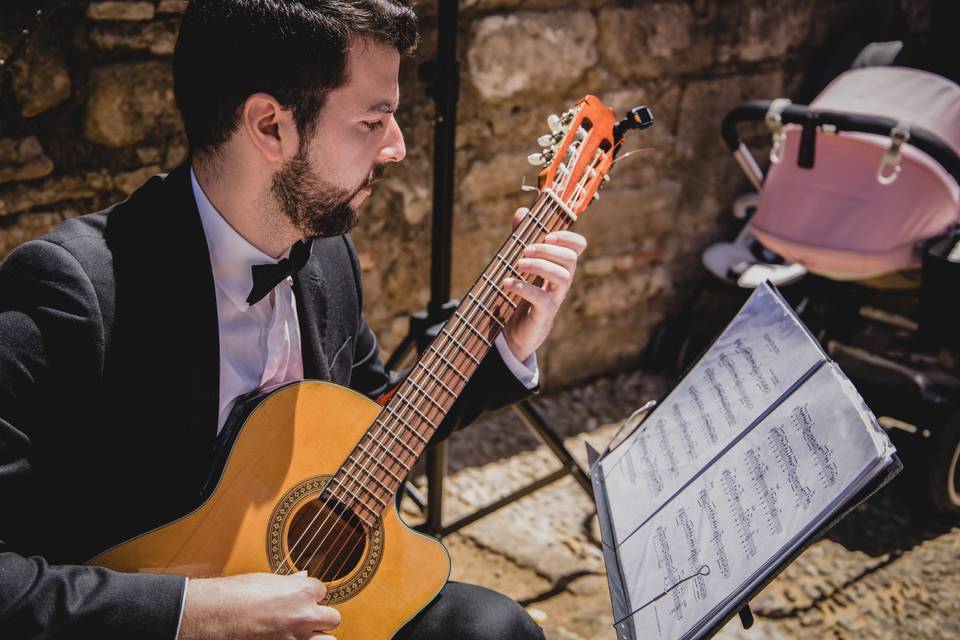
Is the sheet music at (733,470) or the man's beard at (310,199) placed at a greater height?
the man's beard at (310,199)

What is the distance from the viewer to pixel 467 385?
1.94 m

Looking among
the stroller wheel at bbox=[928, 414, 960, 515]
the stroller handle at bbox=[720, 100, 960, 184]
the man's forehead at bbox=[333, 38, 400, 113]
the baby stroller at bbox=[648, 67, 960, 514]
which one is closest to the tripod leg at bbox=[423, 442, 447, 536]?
the man's forehead at bbox=[333, 38, 400, 113]

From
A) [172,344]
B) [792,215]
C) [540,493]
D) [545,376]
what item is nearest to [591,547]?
[540,493]

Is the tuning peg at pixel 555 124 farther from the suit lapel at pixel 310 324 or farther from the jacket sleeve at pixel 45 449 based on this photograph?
the jacket sleeve at pixel 45 449


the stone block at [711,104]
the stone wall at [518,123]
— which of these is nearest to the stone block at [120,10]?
the stone wall at [518,123]

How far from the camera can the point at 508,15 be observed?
10.4 feet

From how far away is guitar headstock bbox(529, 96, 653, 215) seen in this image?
1750 millimetres

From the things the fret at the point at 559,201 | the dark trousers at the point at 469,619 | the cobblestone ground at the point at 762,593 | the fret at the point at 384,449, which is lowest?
the cobblestone ground at the point at 762,593

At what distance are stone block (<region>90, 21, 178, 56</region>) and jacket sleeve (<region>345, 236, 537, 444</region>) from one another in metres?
1.07

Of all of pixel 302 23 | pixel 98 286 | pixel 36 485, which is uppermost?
pixel 302 23

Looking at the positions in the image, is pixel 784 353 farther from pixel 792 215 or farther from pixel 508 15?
pixel 508 15

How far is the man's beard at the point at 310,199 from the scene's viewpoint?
1.60 meters

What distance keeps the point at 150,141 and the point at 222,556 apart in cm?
163

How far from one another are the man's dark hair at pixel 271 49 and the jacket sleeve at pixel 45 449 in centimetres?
41
